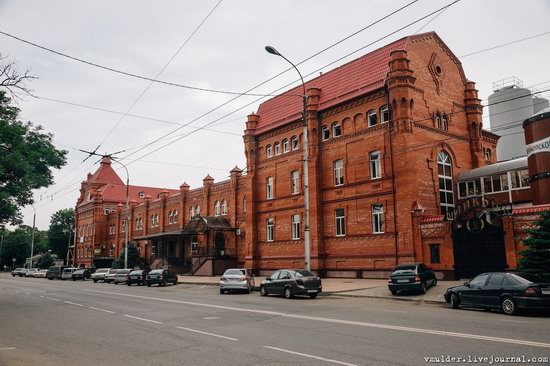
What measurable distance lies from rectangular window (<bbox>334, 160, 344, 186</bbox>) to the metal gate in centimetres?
927

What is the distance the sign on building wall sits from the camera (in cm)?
2438

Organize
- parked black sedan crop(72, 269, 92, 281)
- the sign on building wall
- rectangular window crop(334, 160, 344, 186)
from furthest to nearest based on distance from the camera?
1. parked black sedan crop(72, 269, 92, 281)
2. rectangular window crop(334, 160, 344, 186)
3. the sign on building wall

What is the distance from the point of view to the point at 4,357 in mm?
8586

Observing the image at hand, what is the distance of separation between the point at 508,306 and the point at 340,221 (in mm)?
17918

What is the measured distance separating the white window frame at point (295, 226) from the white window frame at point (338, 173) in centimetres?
463

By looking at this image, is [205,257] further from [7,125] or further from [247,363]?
[247,363]

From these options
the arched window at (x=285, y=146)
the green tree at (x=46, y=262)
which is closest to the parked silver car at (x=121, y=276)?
the arched window at (x=285, y=146)

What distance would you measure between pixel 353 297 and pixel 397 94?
13.5 metres

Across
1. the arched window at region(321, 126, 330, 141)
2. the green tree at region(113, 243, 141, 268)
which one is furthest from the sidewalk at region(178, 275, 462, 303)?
the green tree at region(113, 243, 141, 268)

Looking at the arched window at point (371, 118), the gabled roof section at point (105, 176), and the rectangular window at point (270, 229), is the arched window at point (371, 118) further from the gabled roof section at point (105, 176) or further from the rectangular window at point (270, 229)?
the gabled roof section at point (105, 176)

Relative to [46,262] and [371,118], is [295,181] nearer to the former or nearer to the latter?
[371,118]

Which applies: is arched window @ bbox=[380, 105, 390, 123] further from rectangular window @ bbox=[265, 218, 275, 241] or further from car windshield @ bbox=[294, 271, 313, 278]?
rectangular window @ bbox=[265, 218, 275, 241]

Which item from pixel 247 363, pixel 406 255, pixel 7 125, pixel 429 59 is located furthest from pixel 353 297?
pixel 429 59

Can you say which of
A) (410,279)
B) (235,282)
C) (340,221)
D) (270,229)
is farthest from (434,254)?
(270,229)
